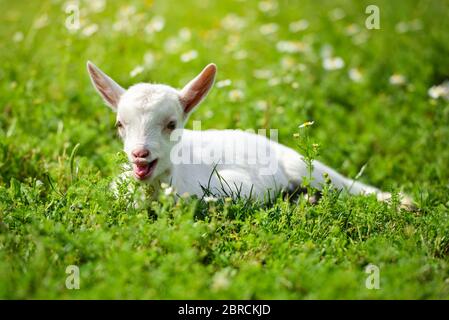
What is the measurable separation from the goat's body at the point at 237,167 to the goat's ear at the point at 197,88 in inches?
13.5

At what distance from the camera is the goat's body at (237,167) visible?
4699 mm

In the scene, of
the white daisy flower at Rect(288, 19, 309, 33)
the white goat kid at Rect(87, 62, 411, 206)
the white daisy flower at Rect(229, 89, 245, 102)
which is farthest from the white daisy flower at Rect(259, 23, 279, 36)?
the white goat kid at Rect(87, 62, 411, 206)

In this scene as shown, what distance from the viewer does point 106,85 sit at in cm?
461

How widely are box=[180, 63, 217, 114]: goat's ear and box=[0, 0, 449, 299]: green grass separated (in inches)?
27.8

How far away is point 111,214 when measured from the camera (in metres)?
4.08

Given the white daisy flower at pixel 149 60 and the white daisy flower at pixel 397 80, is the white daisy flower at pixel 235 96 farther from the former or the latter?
the white daisy flower at pixel 397 80

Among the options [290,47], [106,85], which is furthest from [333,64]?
[106,85]

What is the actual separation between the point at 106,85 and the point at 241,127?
178cm

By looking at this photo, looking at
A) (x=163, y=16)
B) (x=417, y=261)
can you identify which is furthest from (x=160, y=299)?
(x=163, y=16)

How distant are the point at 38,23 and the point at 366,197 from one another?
4.24 m

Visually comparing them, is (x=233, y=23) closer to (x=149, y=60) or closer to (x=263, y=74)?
(x=263, y=74)

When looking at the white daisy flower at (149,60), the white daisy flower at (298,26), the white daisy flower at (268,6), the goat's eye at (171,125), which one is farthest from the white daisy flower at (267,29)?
the goat's eye at (171,125)

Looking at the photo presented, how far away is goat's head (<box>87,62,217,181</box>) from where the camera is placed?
414 cm
